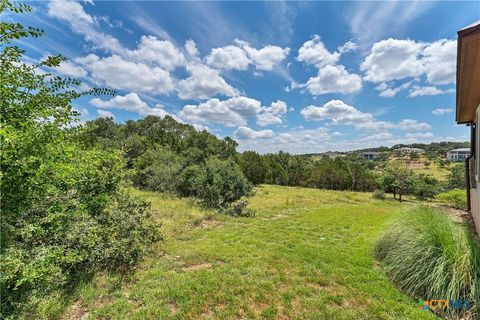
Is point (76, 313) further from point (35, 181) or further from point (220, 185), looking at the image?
point (220, 185)

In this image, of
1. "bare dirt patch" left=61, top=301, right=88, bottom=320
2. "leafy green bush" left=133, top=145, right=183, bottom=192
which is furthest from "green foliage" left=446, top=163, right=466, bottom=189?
"bare dirt patch" left=61, top=301, right=88, bottom=320

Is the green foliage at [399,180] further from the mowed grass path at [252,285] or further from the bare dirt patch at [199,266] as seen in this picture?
the bare dirt patch at [199,266]

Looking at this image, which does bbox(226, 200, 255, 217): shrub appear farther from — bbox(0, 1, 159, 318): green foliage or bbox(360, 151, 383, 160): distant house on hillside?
bbox(360, 151, 383, 160): distant house on hillside

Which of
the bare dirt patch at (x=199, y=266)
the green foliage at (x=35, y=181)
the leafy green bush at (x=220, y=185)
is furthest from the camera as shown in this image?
the leafy green bush at (x=220, y=185)

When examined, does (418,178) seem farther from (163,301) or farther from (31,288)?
(31,288)

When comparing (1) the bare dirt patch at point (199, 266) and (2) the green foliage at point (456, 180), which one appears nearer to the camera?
(1) the bare dirt patch at point (199, 266)

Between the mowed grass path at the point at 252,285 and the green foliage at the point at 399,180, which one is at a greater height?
the green foliage at the point at 399,180

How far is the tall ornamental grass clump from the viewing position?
2906 millimetres

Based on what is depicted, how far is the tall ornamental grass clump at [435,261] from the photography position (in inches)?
114

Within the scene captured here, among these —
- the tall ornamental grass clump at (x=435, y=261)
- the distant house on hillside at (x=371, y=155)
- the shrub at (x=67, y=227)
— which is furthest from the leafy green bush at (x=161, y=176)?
the distant house on hillside at (x=371, y=155)

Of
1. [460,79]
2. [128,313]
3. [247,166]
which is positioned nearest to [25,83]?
[128,313]

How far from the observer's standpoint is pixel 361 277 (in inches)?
151

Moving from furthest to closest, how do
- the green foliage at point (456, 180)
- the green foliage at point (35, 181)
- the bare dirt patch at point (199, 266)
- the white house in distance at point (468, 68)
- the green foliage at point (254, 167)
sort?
the green foliage at point (254, 167) → the green foliage at point (456, 180) → the bare dirt patch at point (199, 266) → the white house in distance at point (468, 68) → the green foliage at point (35, 181)

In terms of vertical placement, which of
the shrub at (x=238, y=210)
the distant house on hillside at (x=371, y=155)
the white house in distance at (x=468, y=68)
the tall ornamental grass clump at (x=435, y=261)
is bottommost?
the shrub at (x=238, y=210)
